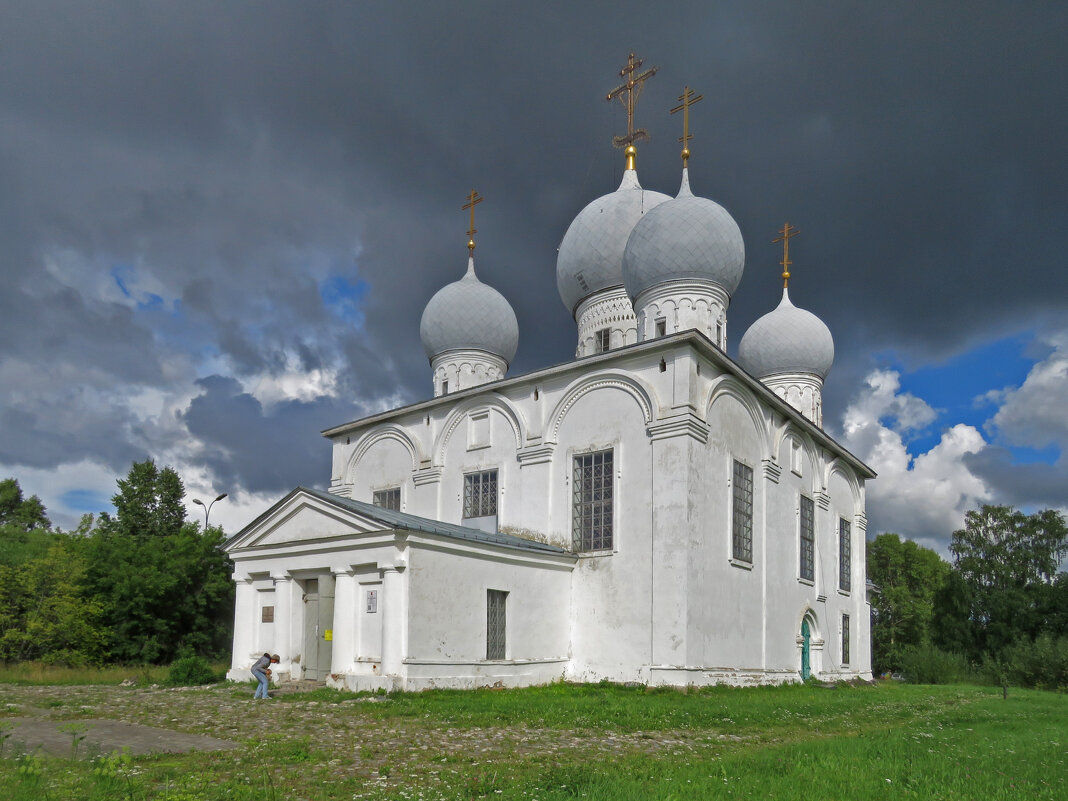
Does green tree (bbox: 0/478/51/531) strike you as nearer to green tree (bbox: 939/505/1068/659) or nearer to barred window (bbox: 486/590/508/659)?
barred window (bbox: 486/590/508/659)

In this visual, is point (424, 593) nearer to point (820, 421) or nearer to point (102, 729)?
point (102, 729)

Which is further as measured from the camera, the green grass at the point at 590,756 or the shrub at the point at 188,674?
the shrub at the point at 188,674

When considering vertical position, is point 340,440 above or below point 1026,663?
above

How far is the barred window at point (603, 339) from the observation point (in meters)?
26.3

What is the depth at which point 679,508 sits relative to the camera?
1823 cm

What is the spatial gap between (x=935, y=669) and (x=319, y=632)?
20.9m

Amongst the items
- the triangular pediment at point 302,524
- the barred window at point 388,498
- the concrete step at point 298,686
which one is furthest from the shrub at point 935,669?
the triangular pediment at point 302,524

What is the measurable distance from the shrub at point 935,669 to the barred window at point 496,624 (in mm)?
17396

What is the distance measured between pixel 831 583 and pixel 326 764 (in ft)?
68.3

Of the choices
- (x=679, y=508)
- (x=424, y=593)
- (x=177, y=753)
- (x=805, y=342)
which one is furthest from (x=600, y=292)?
(x=177, y=753)

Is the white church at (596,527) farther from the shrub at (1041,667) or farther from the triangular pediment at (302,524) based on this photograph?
the shrub at (1041,667)

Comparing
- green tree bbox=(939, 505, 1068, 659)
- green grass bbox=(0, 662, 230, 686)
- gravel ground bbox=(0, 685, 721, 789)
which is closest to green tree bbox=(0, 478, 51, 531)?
green grass bbox=(0, 662, 230, 686)

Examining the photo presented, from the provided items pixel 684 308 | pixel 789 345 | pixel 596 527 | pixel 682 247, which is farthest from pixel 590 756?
pixel 789 345

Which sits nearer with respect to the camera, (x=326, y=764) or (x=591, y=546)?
(x=326, y=764)
